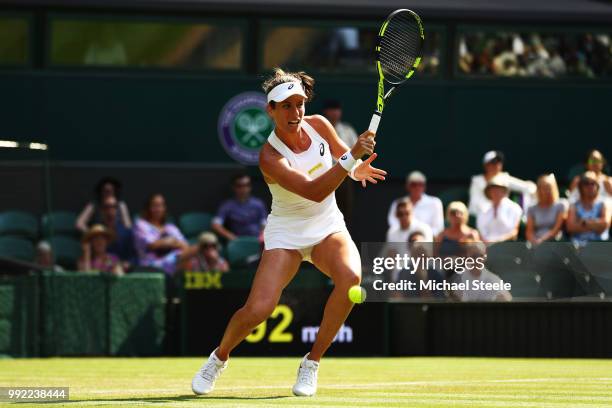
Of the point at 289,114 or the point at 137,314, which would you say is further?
the point at 137,314

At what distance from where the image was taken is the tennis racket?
8.20 metres

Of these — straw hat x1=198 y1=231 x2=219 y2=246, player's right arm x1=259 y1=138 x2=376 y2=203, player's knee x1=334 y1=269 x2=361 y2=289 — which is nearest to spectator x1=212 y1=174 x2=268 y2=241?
straw hat x1=198 y1=231 x2=219 y2=246

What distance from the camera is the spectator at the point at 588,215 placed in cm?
1294

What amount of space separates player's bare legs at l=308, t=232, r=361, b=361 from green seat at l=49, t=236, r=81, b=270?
7139mm

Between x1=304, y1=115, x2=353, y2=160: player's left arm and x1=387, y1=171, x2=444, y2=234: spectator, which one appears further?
x1=387, y1=171, x2=444, y2=234: spectator

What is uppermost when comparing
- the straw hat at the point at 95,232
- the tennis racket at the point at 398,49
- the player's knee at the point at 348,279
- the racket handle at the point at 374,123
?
the tennis racket at the point at 398,49

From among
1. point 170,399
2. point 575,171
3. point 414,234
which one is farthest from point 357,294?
point 575,171

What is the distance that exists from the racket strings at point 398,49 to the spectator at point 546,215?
4810 mm

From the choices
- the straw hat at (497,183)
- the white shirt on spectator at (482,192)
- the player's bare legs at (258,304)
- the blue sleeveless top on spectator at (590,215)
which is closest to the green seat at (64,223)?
the white shirt on spectator at (482,192)

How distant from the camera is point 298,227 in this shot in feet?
25.8

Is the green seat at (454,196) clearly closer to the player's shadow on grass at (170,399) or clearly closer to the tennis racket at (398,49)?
the tennis racket at (398,49)

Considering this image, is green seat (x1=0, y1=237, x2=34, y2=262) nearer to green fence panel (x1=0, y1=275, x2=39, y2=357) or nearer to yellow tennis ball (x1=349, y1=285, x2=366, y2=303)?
green fence panel (x1=0, y1=275, x2=39, y2=357)

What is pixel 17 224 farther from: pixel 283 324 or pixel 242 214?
pixel 283 324

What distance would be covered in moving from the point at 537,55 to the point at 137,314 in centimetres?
658
